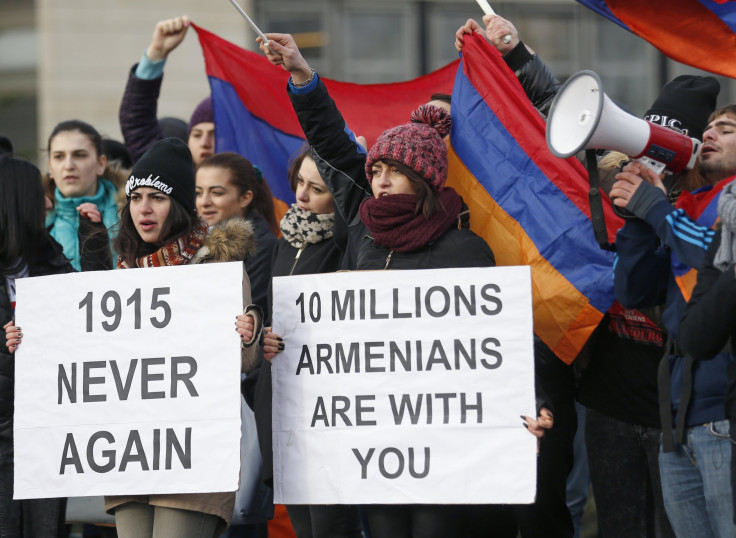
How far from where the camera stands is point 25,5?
11.6 meters

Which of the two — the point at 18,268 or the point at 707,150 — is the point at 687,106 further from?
the point at 18,268

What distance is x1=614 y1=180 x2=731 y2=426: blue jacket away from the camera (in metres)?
3.95

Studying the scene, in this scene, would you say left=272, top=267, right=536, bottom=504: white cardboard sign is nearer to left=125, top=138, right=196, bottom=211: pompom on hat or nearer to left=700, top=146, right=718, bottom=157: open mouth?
left=125, top=138, right=196, bottom=211: pompom on hat

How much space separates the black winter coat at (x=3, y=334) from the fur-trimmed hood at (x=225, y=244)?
81 cm

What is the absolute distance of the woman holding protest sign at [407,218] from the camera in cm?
441

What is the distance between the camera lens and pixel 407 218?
4.54 m

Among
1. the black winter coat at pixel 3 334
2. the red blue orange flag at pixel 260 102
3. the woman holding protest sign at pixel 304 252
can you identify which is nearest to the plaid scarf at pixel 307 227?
the woman holding protest sign at pixel 304 252

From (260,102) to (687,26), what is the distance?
2878 millimetres

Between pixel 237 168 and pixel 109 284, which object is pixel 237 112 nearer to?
pixel 237 168

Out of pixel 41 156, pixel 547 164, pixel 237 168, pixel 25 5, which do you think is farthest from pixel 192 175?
pixel 25 5

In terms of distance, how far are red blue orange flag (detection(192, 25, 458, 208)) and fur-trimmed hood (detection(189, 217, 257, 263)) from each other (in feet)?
6.58

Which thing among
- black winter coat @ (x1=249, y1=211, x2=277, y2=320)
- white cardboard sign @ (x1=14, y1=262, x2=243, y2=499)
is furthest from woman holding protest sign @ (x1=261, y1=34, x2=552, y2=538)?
black winter coat @ (x1=249, y1=211, x2=277, y2=320)

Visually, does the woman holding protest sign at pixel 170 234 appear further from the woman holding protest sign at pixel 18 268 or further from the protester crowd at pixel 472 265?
the woman holding protest sign at pixel 18 268

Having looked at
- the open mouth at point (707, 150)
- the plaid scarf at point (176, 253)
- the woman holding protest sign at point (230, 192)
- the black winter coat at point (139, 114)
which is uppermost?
the black winter coat at point (139, 114)
